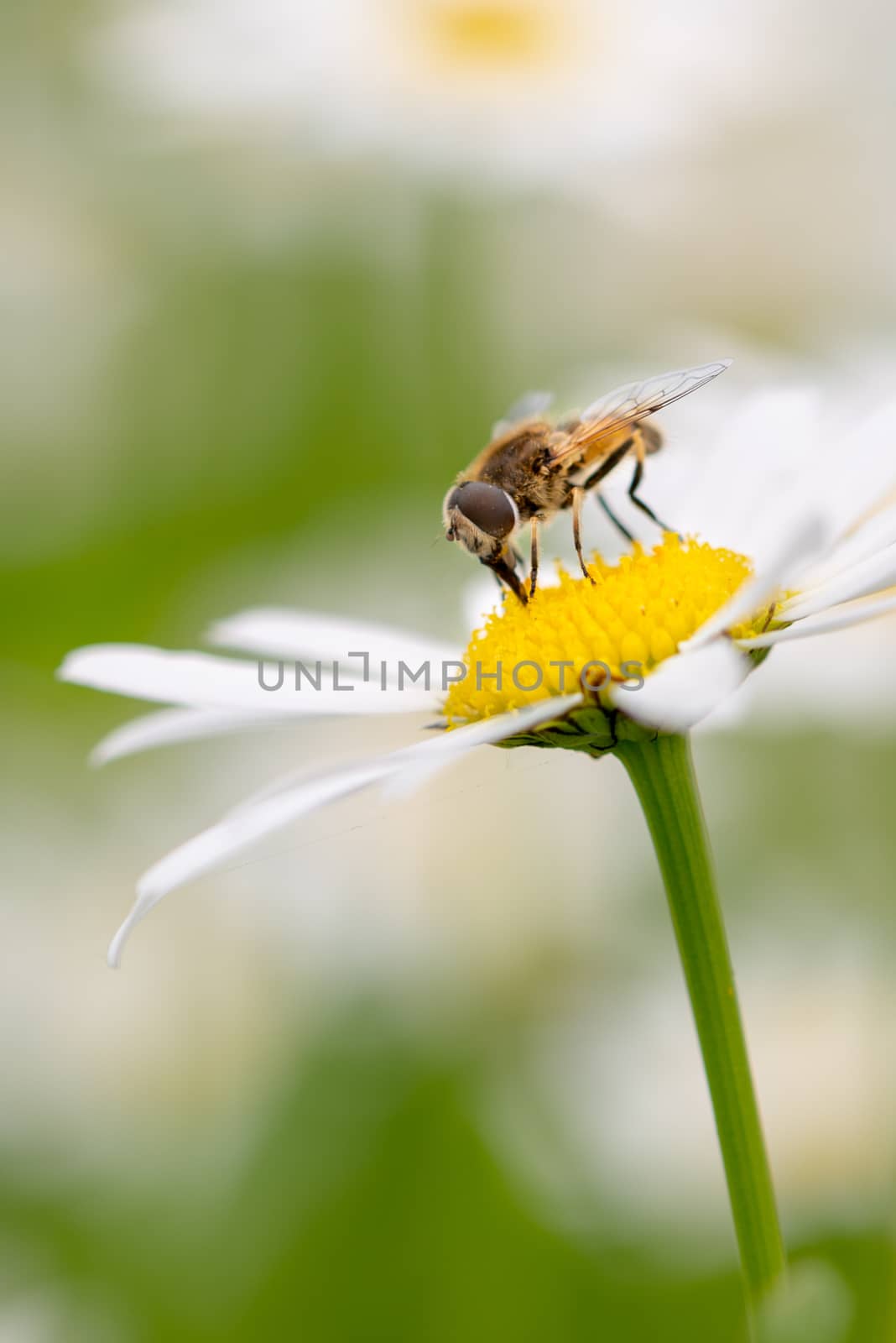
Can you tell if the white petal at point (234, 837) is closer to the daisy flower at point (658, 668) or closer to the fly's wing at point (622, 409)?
the daisy flower at point (658, 668)

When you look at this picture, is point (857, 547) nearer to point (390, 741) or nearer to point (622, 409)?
point (622, 409)

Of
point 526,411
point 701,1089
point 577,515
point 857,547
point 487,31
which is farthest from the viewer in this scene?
point 487,31

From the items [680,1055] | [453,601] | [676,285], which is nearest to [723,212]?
[676,285]

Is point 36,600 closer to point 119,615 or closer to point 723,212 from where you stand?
point 119,615

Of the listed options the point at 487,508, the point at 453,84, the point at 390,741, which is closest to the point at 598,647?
the point at 487,508

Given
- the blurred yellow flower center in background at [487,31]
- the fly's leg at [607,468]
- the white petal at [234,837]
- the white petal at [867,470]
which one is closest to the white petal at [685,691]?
the white petal at [234,837]
